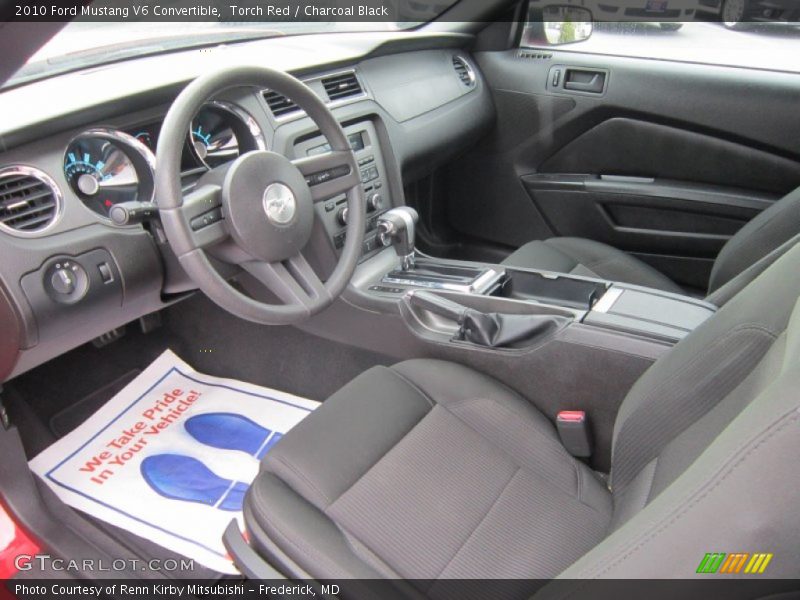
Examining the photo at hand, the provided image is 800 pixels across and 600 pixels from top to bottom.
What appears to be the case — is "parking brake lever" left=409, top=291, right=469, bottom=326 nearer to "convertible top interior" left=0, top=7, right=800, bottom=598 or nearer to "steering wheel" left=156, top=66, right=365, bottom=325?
"convertible top interior" left=0, top=7, right=800, bottom=598

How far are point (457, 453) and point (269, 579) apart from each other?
0.33 m

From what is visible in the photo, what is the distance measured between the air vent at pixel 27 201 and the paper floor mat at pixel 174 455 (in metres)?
0.59

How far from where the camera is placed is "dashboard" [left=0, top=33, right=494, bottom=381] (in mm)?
1090

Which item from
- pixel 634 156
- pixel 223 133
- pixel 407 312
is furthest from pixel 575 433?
pixel 634 156

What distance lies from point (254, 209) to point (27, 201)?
1.13ft

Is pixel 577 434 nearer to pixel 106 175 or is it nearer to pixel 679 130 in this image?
pixel 106 175

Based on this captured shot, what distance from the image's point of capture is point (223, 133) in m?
1.41

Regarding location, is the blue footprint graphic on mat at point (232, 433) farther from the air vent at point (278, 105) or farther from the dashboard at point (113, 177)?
the air vent at point (278, 105)

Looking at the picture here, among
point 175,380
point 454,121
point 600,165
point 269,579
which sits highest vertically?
point 454,121

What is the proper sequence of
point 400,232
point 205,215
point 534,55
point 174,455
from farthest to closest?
point 534,55, point 400,232, point 174,455, point 205,215

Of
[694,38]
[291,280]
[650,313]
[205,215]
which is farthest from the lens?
[694,38]

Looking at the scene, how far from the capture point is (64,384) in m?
1.66

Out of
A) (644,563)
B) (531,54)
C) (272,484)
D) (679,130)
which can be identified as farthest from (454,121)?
(644,563)

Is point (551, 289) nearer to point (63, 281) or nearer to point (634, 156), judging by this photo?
point (634, 156)
